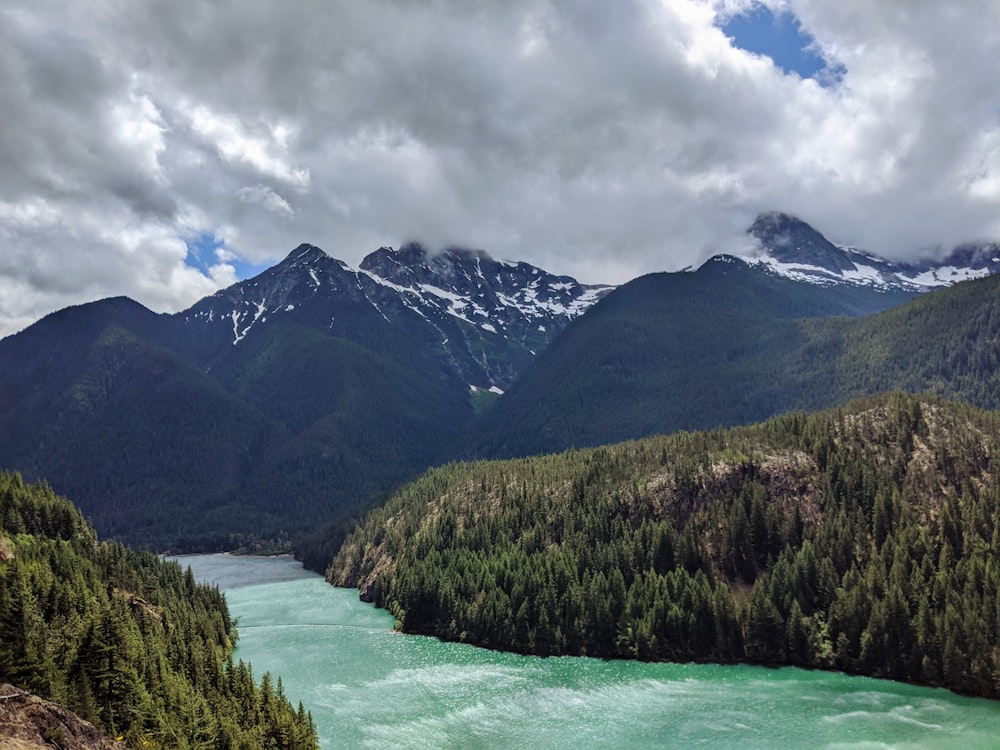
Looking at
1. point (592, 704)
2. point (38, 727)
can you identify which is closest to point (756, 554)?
point (592, 704)

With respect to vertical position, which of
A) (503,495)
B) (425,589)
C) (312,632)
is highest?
(503,495)

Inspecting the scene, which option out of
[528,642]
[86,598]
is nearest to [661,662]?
[528,642]

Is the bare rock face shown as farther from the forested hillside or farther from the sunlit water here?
the forested hillside

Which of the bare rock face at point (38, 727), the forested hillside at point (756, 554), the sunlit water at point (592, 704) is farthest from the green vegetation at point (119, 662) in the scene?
the forested hillside at point (756, 554)

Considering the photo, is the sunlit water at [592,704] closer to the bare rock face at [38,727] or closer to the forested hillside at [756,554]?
the forested hillside at [756,554]

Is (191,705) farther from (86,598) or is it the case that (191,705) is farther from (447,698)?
(447,698)

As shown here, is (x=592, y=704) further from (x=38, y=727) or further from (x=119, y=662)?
(x=38, y=727)
